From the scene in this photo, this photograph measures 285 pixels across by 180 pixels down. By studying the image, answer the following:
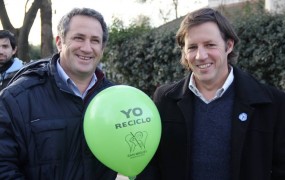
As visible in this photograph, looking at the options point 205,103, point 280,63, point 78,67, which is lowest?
point 280,63

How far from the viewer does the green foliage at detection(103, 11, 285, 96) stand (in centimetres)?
647

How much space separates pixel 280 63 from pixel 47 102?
4846 mm

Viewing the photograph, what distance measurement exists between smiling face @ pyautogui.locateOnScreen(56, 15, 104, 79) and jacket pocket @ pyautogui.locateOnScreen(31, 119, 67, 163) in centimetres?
35

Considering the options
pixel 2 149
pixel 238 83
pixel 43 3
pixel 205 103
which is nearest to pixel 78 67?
pixel 2 149

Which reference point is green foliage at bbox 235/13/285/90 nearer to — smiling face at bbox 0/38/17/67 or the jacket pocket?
smiling face at bbox 0/38/17/67

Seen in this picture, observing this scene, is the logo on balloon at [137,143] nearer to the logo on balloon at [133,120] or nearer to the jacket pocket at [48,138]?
A: the logo on balloon at [133,120]

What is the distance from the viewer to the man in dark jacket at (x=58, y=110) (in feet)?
7.18

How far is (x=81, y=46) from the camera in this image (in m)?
2.41

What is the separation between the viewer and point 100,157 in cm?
227

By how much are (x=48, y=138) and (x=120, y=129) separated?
1.30ft

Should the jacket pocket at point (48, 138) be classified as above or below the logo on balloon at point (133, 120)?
below

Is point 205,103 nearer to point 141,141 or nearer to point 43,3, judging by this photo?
point 141,141

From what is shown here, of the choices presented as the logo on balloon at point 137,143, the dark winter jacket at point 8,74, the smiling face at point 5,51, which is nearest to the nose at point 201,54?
the logo on balloon at point 137,143

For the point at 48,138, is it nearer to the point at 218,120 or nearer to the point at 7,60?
the point at 218,120
